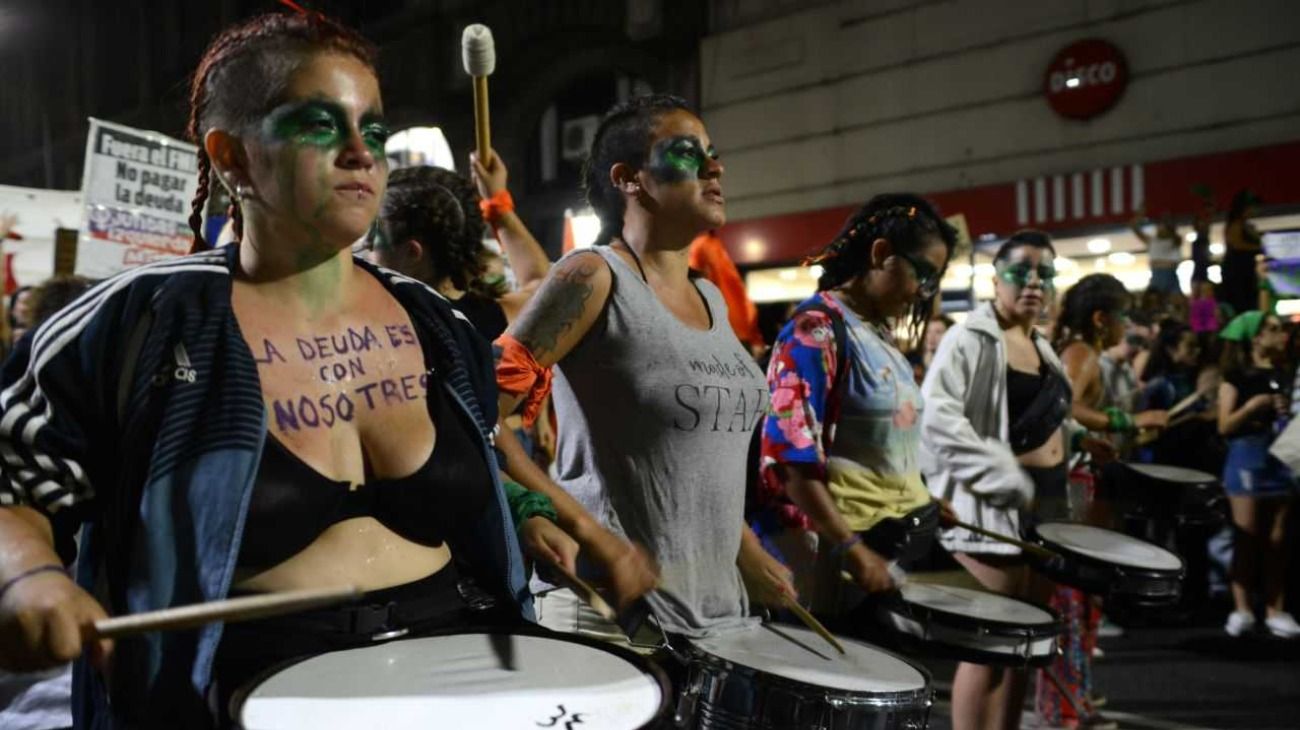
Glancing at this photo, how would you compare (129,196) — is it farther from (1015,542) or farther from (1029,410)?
(1015,542)

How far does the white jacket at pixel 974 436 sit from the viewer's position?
410 cm

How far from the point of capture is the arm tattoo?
7.76 feet

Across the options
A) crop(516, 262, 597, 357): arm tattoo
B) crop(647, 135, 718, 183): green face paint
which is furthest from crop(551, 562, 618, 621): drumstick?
crop(647, 135, 718, 183): green face paint

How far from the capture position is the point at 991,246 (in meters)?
12.1

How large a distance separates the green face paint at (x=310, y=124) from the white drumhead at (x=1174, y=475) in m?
5.24

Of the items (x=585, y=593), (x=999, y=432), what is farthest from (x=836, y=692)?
(x=999, y=432)

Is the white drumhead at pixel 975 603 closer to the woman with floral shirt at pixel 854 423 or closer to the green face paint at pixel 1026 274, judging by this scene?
the woman with floral shirt at pixel 854 423

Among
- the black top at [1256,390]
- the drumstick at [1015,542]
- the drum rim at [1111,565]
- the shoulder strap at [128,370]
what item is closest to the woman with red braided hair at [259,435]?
the shoulder strap at [128,370]

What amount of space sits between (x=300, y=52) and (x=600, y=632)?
4.58 ft

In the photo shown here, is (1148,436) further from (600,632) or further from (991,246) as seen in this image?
(600,632)

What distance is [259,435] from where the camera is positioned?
1.50 m

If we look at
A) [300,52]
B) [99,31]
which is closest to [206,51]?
[300,52]

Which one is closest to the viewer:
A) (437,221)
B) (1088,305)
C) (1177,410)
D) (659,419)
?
(659,419)

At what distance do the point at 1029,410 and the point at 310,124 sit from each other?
3.51 metres
